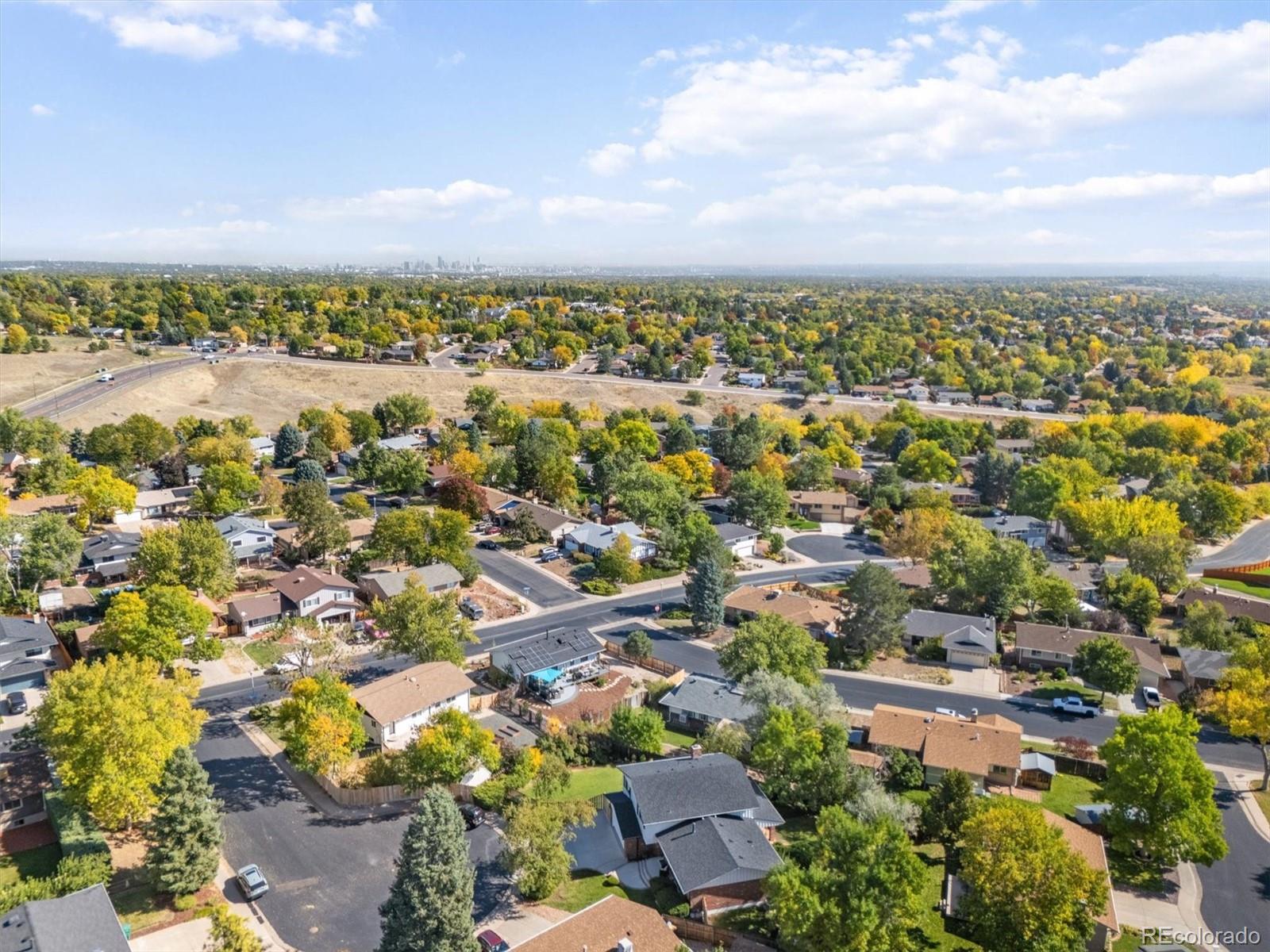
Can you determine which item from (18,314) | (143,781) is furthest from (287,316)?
(143,781)

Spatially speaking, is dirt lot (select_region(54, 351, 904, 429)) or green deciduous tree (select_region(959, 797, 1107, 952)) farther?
dirt lot (select_region(54, 351, 904, 429))

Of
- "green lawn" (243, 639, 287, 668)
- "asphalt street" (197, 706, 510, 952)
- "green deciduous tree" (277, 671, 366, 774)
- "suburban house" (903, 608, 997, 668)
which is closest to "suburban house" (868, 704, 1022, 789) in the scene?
"suburban house" (903, 608, 997, 668)

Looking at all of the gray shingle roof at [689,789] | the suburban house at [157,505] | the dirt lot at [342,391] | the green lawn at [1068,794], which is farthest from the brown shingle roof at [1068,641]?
the dirt lot at [342,391]

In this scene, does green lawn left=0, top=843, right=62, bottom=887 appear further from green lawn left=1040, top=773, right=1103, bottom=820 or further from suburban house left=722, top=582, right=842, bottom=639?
green lawn left=1040, top=773, right=1103, bottom=820

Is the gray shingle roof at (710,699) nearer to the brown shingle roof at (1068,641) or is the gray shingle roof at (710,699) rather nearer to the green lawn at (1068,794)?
the green lawn at (1068,794)

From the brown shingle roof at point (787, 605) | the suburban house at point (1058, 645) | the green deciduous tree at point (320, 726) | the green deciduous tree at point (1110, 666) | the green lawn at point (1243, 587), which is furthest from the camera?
the green lawn at point (1243, 587)

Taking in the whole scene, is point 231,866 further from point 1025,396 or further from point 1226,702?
point 1025,396
